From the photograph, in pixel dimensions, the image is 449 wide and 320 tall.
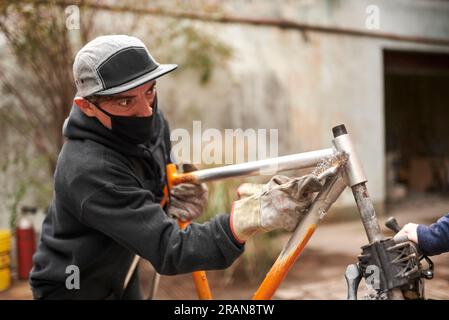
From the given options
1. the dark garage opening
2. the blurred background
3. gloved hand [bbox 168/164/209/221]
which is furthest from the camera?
the dark garage opening

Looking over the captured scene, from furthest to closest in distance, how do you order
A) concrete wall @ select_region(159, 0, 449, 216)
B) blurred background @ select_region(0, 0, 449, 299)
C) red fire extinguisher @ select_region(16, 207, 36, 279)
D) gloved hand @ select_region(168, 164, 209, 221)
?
concrete wall @ select_region(159, 0, 449, 216), red fire extinguisher @ select_region(16, 207, 36, 279), blurred background @ select_region(0, 0, 449, 299), gloved hand @ select_region(168, 164, 209, 221)

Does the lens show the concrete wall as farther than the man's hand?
Yes

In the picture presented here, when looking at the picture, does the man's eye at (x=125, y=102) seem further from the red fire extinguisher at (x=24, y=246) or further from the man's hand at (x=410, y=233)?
the red fire extinguisher at (x=24, y=246)

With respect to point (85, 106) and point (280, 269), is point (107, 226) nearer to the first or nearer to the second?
point (85, 106)

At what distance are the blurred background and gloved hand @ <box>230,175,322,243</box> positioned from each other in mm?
2150

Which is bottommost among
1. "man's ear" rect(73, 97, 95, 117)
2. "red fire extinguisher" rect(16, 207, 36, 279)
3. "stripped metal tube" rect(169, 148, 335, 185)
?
"red fire extinguisher" rect(16, 207, 36, 279)

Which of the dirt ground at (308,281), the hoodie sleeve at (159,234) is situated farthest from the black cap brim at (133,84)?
the dirt ground at (308,281)

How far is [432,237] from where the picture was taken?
1.62m

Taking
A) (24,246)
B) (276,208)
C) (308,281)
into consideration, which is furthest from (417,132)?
(276,208)

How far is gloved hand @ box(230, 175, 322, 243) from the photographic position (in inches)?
60.9

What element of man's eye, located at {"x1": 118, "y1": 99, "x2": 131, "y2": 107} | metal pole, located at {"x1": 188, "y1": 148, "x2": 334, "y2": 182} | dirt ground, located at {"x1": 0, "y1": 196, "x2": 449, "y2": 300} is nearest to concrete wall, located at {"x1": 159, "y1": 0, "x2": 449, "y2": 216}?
dirt ground, located at {"x1": 0, "y1": 196, "x2": 449, "y2": 300}

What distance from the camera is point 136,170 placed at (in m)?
1.95

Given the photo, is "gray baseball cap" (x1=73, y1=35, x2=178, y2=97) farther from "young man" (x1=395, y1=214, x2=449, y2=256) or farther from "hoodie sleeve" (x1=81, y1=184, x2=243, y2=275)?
"young man" (x1=395, y1=214, x2=449, y2=256)
